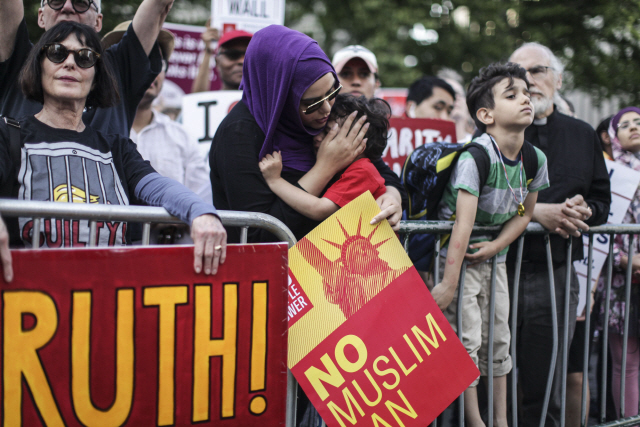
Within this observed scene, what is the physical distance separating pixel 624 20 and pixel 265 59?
32.3 feet

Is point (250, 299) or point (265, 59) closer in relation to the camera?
point (250, 299)

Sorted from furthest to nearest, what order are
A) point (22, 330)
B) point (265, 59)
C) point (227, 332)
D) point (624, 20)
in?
1. point (624, 20)
2. point (265, 59)
3. point (227, 332)
4. point (22, 330)

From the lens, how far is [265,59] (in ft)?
7.71

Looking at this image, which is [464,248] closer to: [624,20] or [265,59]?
[265,59]

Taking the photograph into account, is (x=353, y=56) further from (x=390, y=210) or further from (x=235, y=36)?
(x=390, y=210)

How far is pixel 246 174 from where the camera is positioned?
2.37 meters

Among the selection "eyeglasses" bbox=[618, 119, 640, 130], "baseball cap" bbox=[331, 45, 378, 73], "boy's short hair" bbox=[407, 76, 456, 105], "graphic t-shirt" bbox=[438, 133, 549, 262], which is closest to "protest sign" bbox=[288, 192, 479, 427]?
"graphic t-shirt" bbox=[438, 133, 549, 262]

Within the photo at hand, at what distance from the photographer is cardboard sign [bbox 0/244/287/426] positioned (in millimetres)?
1780

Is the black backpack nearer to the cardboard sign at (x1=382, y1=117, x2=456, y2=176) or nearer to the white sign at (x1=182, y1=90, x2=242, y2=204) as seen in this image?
the cardboard sign at (x1=382, y1=117, x2=456, y2=176)

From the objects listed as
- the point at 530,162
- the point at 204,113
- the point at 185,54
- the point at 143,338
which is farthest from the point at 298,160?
the point at 185,54

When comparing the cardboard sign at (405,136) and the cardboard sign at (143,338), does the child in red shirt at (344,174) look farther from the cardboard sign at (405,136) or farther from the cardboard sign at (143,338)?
the cardboard sign at (405,136)

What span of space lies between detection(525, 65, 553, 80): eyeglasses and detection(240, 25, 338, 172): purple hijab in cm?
188

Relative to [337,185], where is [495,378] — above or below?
below

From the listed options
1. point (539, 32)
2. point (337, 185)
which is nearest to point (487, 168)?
point (337, 185)
